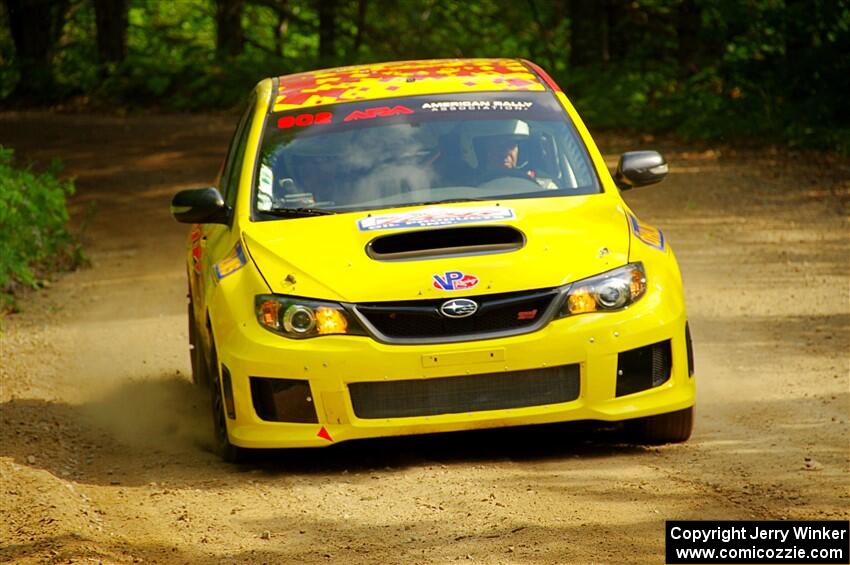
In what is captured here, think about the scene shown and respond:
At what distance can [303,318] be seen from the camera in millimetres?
6980

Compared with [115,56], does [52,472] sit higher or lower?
higher

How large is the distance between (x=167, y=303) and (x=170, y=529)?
7211 millimetres

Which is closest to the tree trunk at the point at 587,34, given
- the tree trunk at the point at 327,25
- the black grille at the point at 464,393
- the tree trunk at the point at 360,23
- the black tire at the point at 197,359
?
the tree trunk at the point at 360,23

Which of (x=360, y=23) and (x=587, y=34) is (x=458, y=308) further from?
(x=360, y=23)

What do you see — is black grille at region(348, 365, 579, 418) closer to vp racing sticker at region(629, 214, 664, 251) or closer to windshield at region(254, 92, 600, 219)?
vp racing sticker at region(629, 214, 664, 251)

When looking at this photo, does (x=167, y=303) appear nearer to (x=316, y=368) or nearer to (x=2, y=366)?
(x=2, y=366)

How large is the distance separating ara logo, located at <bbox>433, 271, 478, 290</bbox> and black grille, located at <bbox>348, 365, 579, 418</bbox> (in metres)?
0.38

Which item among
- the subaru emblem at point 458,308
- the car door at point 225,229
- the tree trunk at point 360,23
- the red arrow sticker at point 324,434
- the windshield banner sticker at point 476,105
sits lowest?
the tree trunk at point 360,23

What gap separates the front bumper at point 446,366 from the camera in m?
6.91

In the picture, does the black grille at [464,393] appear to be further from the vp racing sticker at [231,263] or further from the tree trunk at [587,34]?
the tree trunk at [587,34]

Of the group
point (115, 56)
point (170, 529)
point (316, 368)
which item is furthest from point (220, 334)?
point (115, 56)

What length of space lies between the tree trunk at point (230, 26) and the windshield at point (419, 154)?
23.2 metres

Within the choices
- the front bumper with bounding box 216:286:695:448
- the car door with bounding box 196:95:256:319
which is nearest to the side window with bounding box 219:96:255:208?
the car door with bounding box 196:95:256:319

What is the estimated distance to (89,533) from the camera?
20.1 ft
